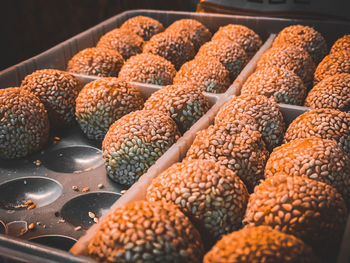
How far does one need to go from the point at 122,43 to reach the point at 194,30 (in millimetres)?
693

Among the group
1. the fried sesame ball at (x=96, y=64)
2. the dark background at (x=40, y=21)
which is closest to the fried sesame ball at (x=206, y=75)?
the fried sesame ball at (x=96, y=64)

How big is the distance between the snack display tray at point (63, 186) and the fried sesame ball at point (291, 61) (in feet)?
0.52

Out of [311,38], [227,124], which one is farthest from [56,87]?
[311,38]

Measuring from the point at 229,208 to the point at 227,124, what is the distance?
485 mm

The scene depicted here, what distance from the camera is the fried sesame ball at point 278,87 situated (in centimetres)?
210

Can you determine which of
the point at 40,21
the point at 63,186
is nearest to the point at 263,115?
the point at 63,186

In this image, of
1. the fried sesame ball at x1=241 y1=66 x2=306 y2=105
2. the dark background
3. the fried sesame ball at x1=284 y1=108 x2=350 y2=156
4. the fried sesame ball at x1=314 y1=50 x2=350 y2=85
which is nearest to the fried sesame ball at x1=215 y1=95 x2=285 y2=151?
the fried sesame ball at x1=284 y1=108 x2=350 y2=156

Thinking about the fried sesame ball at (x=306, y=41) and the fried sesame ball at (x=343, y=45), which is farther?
the fried sesame ball at (x=306, y=41)

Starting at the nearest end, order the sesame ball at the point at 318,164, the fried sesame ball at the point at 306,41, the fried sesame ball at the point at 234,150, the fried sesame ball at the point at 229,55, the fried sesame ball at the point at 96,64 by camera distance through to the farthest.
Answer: the sesame ball at the point at 318,164 < the fried sesame ball at the point at 234,150 < the fried sesame ball at the point at 96,64 < the fried sesame ball at the point at 229,55 < the fried sesame ball at the point at 306,41

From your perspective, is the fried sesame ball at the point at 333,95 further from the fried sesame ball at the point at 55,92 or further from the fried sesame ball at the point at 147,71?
the fried sesame ball at the point at 55,92

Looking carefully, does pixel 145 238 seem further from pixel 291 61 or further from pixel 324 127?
pixel 291 61

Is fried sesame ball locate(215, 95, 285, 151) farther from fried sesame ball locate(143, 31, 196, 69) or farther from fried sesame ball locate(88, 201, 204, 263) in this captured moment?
fried sesame ball locate(143, 31, 196, 69)

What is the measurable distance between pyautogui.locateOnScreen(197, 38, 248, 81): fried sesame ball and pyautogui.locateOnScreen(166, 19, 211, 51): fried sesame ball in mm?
462

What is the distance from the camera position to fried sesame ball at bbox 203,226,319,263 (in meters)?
1.03
